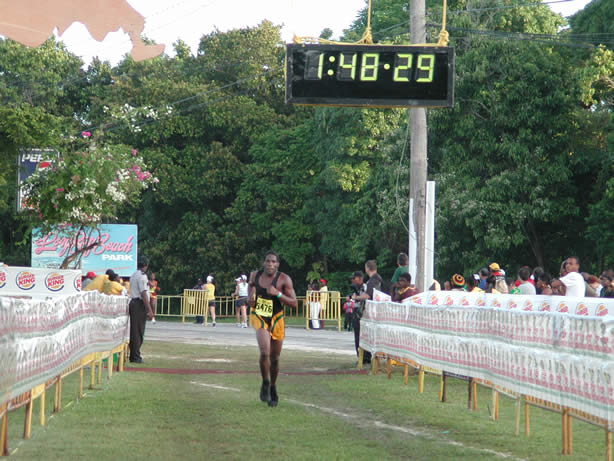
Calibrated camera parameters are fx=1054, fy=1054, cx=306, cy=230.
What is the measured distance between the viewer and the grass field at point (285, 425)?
30.9 ft

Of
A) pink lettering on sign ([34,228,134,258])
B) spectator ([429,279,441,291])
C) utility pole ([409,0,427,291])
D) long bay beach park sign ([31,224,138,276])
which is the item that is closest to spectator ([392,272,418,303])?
utility pole ([409,0,427,291])

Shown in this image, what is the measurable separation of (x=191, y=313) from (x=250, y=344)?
17.2 m

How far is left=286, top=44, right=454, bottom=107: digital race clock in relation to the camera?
17.0 metres

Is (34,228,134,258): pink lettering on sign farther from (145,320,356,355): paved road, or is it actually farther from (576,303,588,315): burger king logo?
(576,303,588,315): burger king logo

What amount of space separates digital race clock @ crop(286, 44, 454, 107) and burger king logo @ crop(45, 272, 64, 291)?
455 inches

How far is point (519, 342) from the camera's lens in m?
10.4

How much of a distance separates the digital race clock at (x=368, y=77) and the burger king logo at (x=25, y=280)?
12.3 m

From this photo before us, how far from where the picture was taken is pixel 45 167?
3069cm

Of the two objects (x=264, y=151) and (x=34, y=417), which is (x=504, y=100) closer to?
(x=264, y=151)

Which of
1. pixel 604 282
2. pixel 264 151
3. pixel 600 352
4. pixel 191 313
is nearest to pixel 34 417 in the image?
pixel 600 352

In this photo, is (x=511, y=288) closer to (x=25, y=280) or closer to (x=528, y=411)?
(x=528, y=411)

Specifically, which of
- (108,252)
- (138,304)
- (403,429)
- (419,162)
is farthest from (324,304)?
(403,429)

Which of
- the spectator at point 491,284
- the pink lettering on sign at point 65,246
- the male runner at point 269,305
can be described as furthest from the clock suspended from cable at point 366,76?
the pink lettering on sign at point 65,246

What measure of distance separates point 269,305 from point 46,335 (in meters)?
3.93
